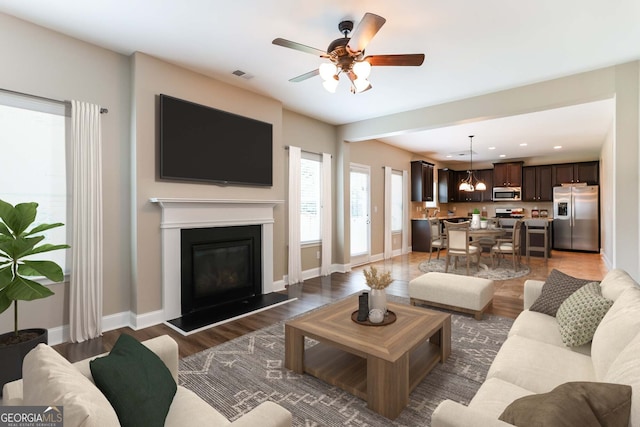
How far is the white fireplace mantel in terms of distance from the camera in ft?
11.5

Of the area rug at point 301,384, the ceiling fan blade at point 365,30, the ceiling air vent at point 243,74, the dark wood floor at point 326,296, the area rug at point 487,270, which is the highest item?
the ceiling air vent at point 243,74

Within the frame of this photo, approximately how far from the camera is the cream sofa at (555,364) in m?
1.12

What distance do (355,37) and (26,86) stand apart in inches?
115

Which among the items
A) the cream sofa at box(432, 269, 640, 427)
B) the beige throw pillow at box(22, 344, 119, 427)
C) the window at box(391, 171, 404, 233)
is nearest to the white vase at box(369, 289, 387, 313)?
the cream sofa at box(432, 269, 640, 427)

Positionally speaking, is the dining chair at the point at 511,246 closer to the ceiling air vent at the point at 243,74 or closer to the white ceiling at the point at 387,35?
the white ceiling at the point at 387,35

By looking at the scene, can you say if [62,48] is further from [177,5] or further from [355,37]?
[355,37]

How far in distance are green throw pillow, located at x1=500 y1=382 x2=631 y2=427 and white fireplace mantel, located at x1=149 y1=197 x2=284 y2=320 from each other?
3410mm

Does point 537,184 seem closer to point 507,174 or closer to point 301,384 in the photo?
point 507,174

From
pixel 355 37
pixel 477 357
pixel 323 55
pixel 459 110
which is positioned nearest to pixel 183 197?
pixel 323 55

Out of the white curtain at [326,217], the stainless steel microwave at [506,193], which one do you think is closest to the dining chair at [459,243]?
the white curtain at [326,217]

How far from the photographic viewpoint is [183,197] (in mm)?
3736

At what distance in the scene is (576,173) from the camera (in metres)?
8.78

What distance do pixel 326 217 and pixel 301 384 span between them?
381cm

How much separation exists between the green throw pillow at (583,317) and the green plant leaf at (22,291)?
3.49 m
